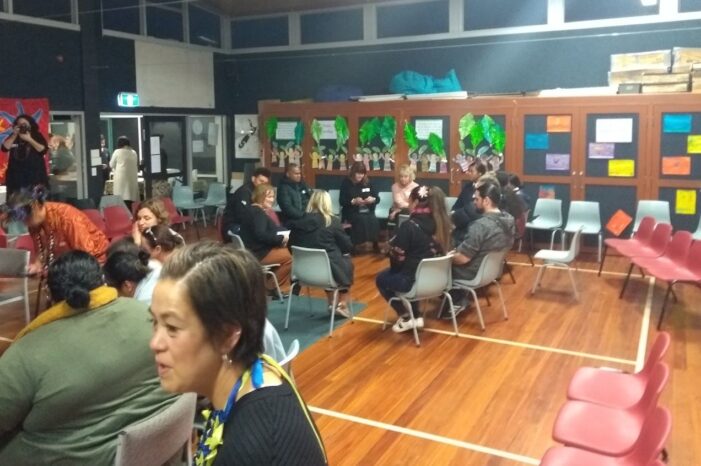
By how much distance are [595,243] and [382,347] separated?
487cm

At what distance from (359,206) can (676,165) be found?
163 inches

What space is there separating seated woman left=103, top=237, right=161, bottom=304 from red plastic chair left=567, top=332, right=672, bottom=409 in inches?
85.4

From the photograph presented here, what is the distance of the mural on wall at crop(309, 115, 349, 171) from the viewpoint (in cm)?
1027

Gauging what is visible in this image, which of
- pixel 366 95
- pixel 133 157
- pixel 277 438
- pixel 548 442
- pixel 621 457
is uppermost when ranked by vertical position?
pixel 366 95

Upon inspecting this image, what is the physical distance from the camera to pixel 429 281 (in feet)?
17.0

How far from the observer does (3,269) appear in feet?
17.5

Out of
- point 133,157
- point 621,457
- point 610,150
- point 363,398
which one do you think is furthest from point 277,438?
point 133,157

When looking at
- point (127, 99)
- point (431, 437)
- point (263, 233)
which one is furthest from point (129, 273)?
point (127, 99)

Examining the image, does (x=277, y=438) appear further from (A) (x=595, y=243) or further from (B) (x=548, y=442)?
(A) (x=595, y=243)

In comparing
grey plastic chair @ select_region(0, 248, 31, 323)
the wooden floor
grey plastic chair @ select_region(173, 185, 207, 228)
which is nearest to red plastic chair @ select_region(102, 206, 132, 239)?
the wooden floor

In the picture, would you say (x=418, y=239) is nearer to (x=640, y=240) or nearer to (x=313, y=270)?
(x=313, y=270)

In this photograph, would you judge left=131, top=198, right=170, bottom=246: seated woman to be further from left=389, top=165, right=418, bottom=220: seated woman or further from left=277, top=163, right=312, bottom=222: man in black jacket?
left=389, top=165, right=418, bottom=220: seated woman

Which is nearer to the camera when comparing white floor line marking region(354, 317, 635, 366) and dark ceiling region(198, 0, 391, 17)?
white floor line marking region(354, 317, 635, 366)

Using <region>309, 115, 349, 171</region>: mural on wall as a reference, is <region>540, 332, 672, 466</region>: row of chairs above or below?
below
